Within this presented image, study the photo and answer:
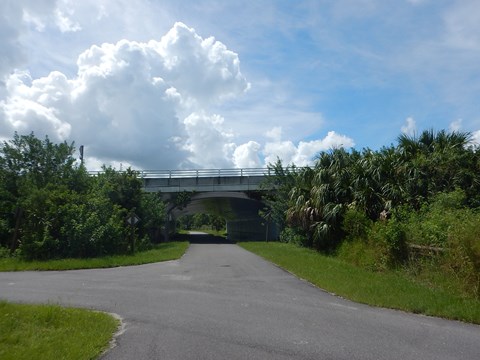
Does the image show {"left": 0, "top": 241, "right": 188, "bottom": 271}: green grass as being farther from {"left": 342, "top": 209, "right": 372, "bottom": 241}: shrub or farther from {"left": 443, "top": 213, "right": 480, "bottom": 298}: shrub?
{"left": 443, "top": 213, "right": 480, "bottom": 298}: shrub

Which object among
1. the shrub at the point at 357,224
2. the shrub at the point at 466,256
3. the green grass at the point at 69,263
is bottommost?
the green grass at the point at 69,263

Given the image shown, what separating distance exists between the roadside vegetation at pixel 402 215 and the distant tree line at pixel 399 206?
0.11ft

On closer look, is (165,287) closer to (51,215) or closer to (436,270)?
(436,270)

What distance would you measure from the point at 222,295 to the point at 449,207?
8.89 metres

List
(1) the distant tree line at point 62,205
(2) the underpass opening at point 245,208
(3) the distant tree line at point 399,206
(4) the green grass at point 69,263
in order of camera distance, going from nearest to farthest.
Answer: (3) the distant tree line at point 399,206, (4) the green grass at point 69,263, (1) the distant tree line at point 62,205, (2) the underpass opening at point 245,208

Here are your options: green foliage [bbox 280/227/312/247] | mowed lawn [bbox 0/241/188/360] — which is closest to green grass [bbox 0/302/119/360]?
mowed lawn [bbox 0/241/188/360]

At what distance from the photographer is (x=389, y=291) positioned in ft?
39.1

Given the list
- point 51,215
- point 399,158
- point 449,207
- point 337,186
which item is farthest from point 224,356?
point 51,215

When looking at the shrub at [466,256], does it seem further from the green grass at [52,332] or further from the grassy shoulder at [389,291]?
the green grass at [52,332]

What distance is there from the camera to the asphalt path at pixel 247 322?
266 inches

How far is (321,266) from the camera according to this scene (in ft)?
60.4

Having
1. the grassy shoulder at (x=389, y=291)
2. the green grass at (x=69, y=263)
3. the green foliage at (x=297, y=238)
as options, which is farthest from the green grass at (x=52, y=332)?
the green foliage at (x=297, y=238)

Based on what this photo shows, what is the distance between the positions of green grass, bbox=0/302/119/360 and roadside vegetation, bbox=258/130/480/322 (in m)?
6.40

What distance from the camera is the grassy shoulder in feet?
32.2
